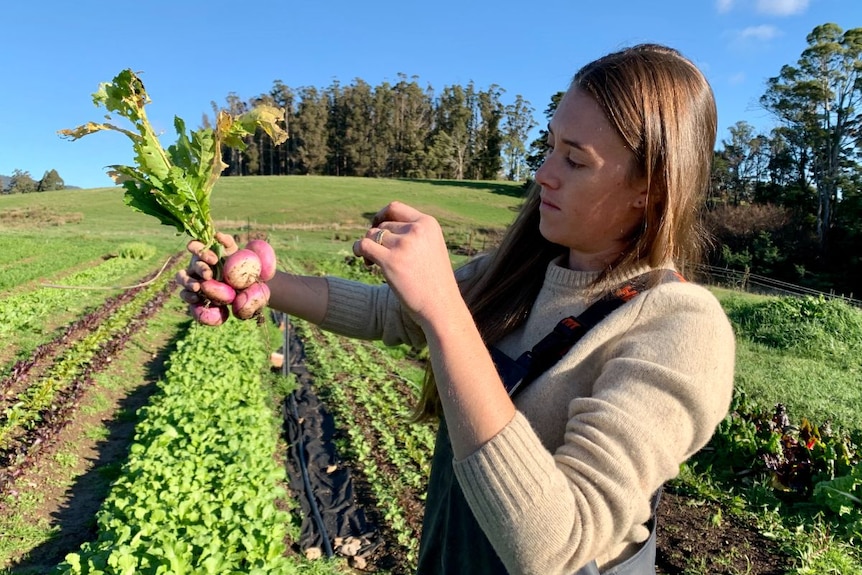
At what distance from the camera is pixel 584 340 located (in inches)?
47.2

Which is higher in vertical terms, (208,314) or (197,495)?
(208,314)

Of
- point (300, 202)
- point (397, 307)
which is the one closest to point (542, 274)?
point (397, 307)

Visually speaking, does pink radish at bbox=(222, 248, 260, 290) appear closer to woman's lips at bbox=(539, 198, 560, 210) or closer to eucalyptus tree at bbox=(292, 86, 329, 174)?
woman's lips at bbox=(539, 198, 560, 210)

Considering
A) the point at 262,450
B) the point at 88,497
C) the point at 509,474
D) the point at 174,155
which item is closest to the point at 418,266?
the point at 509,474

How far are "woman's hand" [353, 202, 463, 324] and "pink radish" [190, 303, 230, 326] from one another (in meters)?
0.85

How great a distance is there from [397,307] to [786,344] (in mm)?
9548

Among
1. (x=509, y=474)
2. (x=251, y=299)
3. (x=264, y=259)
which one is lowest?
(x=509, y=474)

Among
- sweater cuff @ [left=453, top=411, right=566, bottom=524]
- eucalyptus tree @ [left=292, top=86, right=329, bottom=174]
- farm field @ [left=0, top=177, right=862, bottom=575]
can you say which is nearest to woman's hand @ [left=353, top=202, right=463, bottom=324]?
sweater cuff @ [left=453, top=411, right=566, bottom=524]

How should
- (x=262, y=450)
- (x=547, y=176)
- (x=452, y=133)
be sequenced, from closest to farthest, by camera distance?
(x=547, y=176)
(x=262, y=450)
(x=452, y=133)

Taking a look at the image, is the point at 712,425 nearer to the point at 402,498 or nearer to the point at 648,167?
the point at 648,167

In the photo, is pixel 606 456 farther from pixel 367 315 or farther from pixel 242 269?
pixel 242 269

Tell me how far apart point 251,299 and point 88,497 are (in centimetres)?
446

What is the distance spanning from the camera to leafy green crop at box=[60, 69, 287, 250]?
1.82m

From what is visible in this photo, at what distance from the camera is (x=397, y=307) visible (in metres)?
1.79
